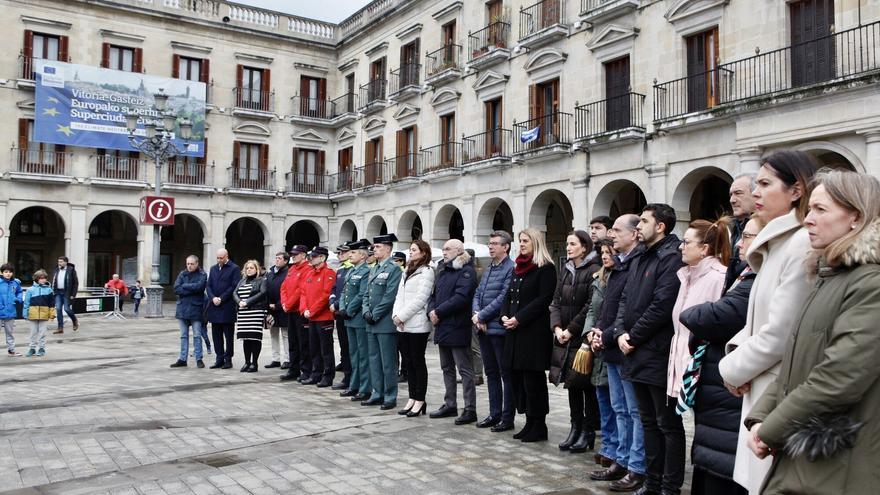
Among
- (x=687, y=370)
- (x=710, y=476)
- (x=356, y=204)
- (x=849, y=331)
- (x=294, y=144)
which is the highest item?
(x=294, y=144)

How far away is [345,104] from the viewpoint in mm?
33812

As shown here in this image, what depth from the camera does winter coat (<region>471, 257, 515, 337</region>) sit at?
7.19 m

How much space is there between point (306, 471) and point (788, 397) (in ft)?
13.2

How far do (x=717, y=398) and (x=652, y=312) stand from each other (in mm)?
1161

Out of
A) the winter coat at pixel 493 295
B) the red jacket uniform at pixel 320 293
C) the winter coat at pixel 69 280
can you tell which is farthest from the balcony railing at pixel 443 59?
the winter coat at pixel 493 295

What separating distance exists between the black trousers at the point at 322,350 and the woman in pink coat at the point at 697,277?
618 cm

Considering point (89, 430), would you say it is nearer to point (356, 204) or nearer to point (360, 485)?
point (360, 485)

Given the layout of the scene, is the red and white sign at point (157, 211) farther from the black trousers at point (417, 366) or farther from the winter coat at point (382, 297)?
the black trousers at point (417, 366)

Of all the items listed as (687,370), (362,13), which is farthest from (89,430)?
(362,13)

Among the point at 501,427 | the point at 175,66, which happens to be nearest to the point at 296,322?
the point at 501,427

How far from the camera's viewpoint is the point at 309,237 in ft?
125

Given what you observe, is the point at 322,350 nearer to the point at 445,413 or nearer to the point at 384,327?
the point at 384,327

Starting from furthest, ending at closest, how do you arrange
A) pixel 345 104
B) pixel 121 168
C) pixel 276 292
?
pixel 345 104, pixel 121 168, pixel 276 292

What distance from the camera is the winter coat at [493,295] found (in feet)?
23.6
